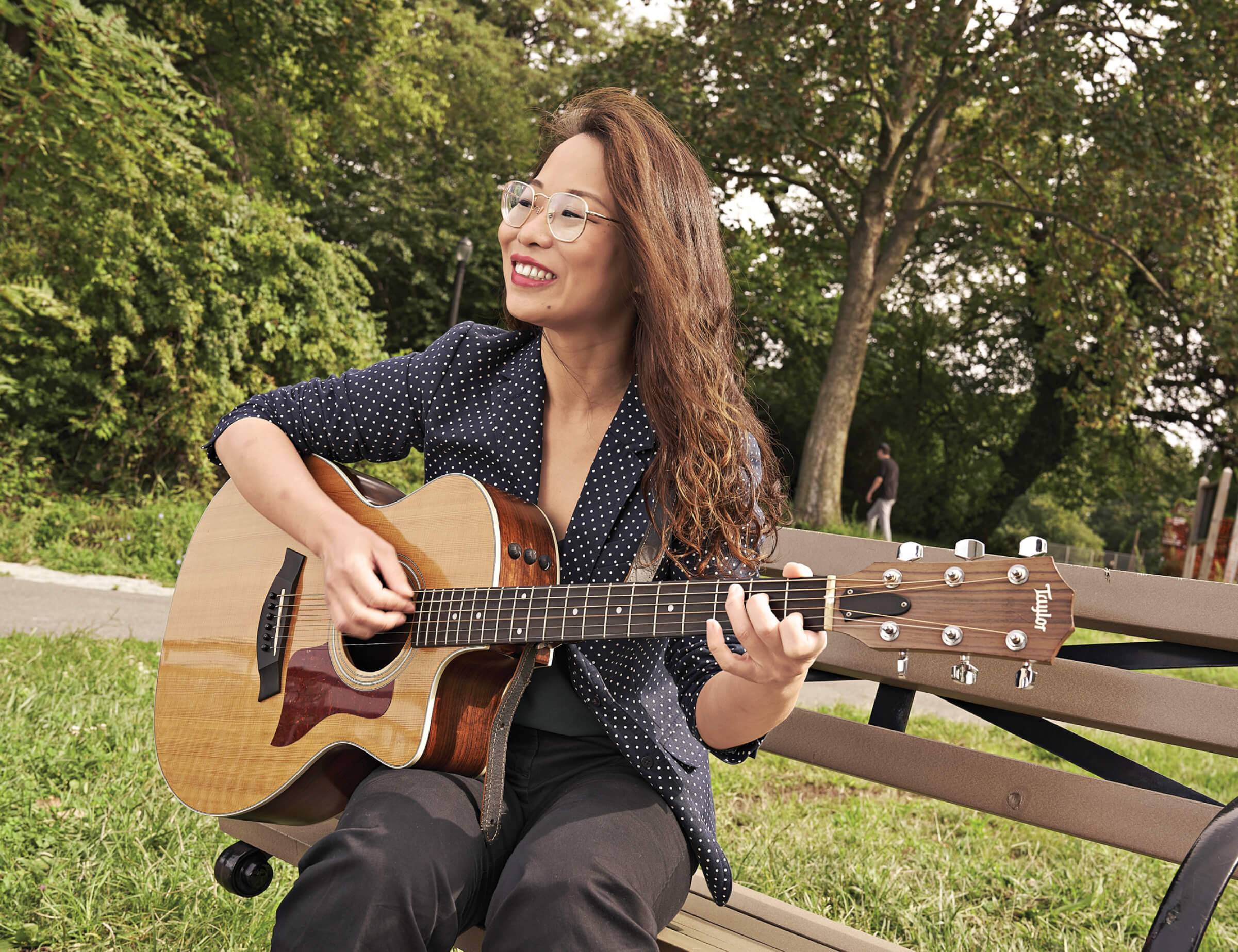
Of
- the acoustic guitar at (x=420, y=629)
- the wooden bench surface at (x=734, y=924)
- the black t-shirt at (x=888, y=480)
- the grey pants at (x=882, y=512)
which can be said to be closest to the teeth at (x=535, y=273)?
the acoustic guitar at (x=420, y=629)

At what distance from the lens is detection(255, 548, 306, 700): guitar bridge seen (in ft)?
6.28

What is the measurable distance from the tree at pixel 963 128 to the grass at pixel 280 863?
387 inches

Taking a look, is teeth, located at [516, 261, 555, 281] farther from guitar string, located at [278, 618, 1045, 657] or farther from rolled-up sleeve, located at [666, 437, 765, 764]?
guitar string, located at [278, 618, 1045, 657]

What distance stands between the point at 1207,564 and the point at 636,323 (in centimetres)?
1283

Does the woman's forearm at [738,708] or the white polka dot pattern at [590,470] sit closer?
the woman's forearm at [738,708]

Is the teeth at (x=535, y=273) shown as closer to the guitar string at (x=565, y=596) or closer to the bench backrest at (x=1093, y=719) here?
the guitar string at (x=565, y=596)

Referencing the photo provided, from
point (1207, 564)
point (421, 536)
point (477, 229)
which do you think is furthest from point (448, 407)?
point (477, 229)

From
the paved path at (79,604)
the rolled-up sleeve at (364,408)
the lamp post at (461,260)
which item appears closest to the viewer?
the rolled-up sleeve at (364,408)

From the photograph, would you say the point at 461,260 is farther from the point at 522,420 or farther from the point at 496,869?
the point at 496,869

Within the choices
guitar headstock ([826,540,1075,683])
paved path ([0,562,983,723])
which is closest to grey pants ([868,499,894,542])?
paved path ([0,562,983,723])

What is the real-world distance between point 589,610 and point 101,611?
18.1ft

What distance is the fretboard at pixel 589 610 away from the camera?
1452 mm

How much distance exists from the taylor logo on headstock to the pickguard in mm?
1056

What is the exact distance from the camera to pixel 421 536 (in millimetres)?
1877
